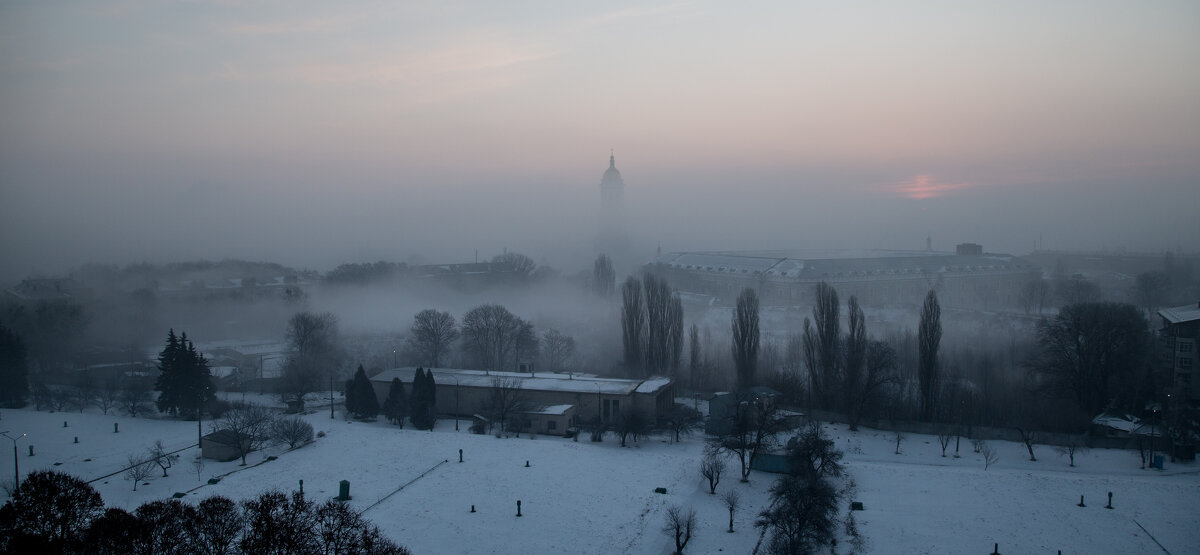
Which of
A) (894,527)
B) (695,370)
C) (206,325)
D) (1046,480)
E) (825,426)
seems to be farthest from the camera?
(206,325)

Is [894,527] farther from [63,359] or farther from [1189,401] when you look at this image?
[63,359]

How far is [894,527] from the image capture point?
43.6 ft

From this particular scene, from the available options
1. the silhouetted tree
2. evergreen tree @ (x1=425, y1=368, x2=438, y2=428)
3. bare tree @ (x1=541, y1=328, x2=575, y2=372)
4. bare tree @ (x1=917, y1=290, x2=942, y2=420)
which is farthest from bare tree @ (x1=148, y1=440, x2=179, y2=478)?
bare tree @ (x1=917, y1=290, x2=942, y2=420)

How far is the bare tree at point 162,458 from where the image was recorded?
15996 mm

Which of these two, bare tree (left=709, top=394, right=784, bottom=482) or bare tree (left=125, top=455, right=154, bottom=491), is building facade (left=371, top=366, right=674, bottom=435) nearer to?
bare tree (left=709, top=394, right=784, bottom=482)

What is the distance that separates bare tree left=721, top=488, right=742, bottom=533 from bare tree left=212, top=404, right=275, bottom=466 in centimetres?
1164

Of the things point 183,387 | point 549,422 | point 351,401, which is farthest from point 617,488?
point 183,387

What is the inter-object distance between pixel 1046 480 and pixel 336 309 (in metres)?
39.2

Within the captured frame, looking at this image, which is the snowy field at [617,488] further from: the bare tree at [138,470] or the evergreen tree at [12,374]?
the evergreen tree at [12,374]

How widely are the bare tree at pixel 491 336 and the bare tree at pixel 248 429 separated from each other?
11964mm

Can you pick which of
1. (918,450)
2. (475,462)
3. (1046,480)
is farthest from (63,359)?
(1046,480)

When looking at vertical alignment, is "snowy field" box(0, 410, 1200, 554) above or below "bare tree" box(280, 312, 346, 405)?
below

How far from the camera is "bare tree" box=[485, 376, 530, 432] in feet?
66.8

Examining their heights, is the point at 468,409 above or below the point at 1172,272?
below
